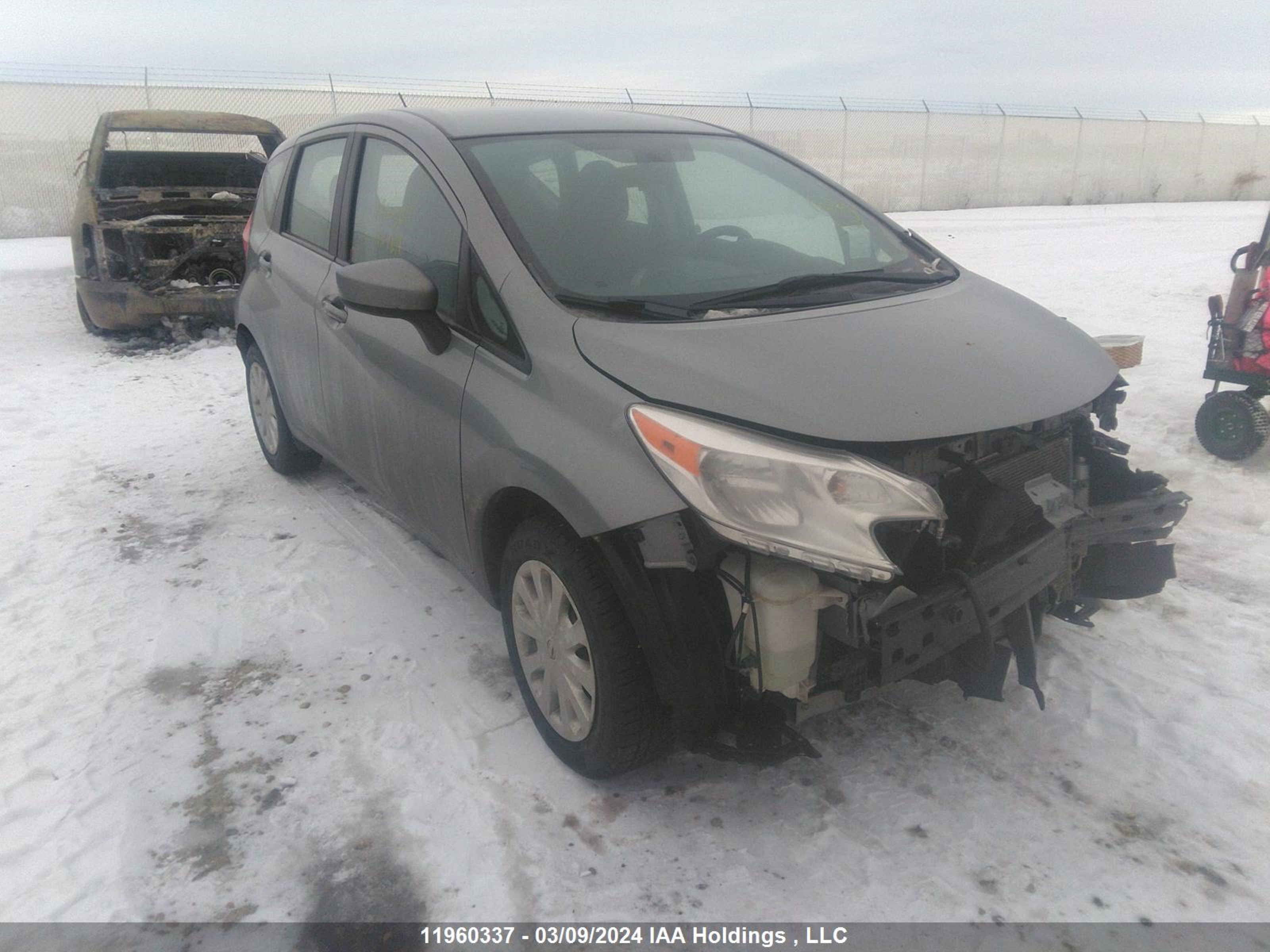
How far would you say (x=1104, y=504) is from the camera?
9.49ft

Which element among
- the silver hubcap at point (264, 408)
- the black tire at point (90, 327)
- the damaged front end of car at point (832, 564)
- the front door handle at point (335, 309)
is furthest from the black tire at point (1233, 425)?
the black tire at point (90, 327)

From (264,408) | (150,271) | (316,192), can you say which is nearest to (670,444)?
(316,192)

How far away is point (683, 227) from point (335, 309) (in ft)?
4.79

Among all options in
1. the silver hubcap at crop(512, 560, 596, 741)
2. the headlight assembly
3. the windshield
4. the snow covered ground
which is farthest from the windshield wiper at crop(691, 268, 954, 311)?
the snow covered ground

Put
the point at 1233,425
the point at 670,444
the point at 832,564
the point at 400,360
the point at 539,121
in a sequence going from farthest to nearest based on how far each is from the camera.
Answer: the point at 1233,425
the point at 539,121
the point at 400,360
the point at 670,444
the point at 832,564

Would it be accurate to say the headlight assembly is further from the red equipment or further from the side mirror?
the red equipment

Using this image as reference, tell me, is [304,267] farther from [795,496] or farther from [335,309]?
[795,496]

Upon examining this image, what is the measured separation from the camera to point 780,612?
2.18 meters

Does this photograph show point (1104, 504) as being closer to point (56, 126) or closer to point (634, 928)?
point (634, 928)

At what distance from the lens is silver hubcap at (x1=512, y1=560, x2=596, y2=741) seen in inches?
100

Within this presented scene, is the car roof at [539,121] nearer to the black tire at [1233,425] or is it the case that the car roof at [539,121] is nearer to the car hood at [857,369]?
the car hood at [857,369]

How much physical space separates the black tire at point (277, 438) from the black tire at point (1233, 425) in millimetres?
4752

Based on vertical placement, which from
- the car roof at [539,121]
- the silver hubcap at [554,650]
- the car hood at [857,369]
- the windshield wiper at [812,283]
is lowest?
the silver hubcap at [554,650]

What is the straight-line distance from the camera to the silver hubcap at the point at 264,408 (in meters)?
4.90
